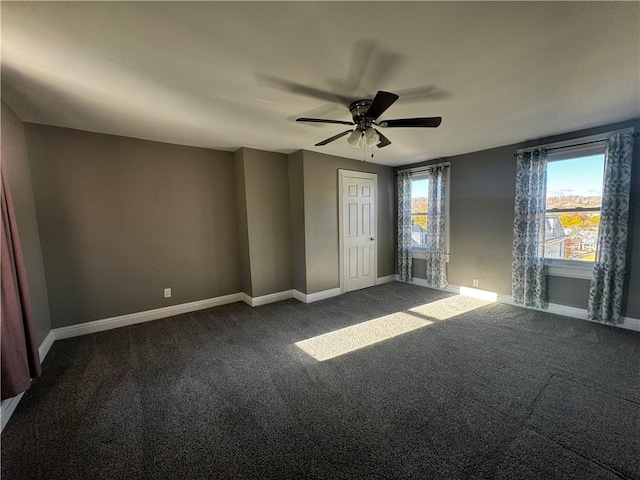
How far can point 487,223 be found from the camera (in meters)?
4.09

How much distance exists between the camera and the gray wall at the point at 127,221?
288 centimetres

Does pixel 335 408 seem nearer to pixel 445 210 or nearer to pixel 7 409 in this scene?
pixel 7 409

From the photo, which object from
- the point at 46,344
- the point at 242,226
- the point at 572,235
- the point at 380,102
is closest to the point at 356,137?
the point at 380,102

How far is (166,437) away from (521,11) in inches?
126

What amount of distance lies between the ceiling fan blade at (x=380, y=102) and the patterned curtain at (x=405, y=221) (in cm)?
328

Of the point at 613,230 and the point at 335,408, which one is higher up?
the point at 613,230

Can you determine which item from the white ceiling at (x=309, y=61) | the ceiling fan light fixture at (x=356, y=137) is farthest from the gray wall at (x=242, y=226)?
the ceiling fan light fixture at (x=356, y=137)

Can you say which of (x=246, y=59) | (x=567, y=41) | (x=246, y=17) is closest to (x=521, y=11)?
(x=567, y=41)

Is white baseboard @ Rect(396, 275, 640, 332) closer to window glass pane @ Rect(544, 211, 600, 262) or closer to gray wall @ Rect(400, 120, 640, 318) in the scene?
gray wall @ Rect(400, 120, 640, 318)

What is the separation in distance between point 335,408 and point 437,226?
3.74 meters

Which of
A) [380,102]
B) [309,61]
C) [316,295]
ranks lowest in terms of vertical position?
[316,295]

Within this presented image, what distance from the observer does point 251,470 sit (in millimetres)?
1403

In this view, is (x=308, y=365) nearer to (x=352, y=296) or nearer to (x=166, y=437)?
(x=166, y=437)

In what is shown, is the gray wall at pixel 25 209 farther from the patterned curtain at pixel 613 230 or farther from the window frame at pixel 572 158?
the patterned curtain at pixel 613 230
